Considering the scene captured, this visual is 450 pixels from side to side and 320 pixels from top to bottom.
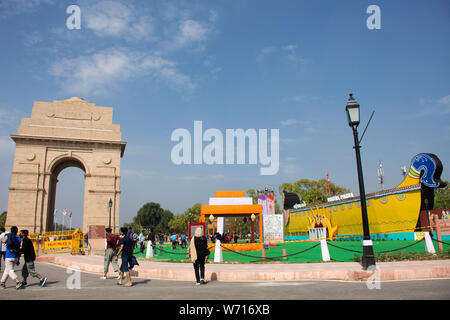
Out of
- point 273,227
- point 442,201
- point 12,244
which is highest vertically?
point 442,201

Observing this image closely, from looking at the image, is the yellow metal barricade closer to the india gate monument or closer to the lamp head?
the india gate monument

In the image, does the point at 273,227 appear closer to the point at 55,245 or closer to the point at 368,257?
the point at 55,245

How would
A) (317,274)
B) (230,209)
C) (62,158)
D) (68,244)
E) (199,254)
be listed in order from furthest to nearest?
1. (62,158)
2. (68,244)
3. (230,209)
4. (317,274)
5. (199,254)

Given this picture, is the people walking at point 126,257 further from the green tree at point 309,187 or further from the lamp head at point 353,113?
the green tree at point 309,187

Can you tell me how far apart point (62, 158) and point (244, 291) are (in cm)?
3556

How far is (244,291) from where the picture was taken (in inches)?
305

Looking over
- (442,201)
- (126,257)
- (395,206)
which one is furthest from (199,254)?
(442,201)

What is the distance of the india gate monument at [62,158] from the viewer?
35.3m

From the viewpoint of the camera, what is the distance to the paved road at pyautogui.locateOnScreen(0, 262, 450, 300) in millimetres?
6883

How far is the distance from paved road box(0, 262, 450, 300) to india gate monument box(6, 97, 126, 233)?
91.1 feet
